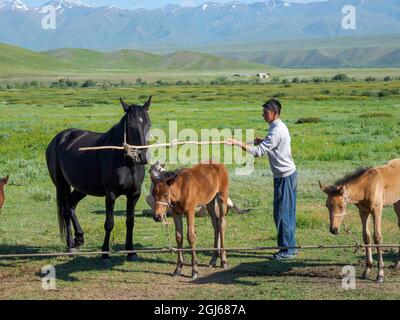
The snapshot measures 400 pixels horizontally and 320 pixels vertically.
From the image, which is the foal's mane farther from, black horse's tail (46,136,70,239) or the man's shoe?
black horse's tail (46,136,70,239)

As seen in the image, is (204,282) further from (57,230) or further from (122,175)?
(57,230)

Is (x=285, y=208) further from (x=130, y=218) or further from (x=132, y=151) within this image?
(x=132, y=151)

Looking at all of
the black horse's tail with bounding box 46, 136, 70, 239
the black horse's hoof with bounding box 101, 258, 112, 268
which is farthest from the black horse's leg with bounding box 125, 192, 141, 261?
the black horse's tail with bounding box 46, 136, 70, 239

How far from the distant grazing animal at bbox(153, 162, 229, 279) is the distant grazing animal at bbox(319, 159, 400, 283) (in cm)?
203

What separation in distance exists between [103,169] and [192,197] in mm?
1932

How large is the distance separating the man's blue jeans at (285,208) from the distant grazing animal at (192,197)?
2.99ft

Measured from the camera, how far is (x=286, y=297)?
9.03m

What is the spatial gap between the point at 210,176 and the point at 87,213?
6.45 m

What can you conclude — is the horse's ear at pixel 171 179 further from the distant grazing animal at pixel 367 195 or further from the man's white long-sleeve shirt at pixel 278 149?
the distant grazing animal at pixel 367 195

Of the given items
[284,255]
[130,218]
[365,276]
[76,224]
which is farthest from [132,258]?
[365,276]

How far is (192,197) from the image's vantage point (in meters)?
10.2

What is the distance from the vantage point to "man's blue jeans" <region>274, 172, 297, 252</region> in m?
11.2

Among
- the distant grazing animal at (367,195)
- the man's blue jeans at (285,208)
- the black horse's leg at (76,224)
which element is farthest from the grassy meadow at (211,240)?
the distant grazing animal at (367,195)
